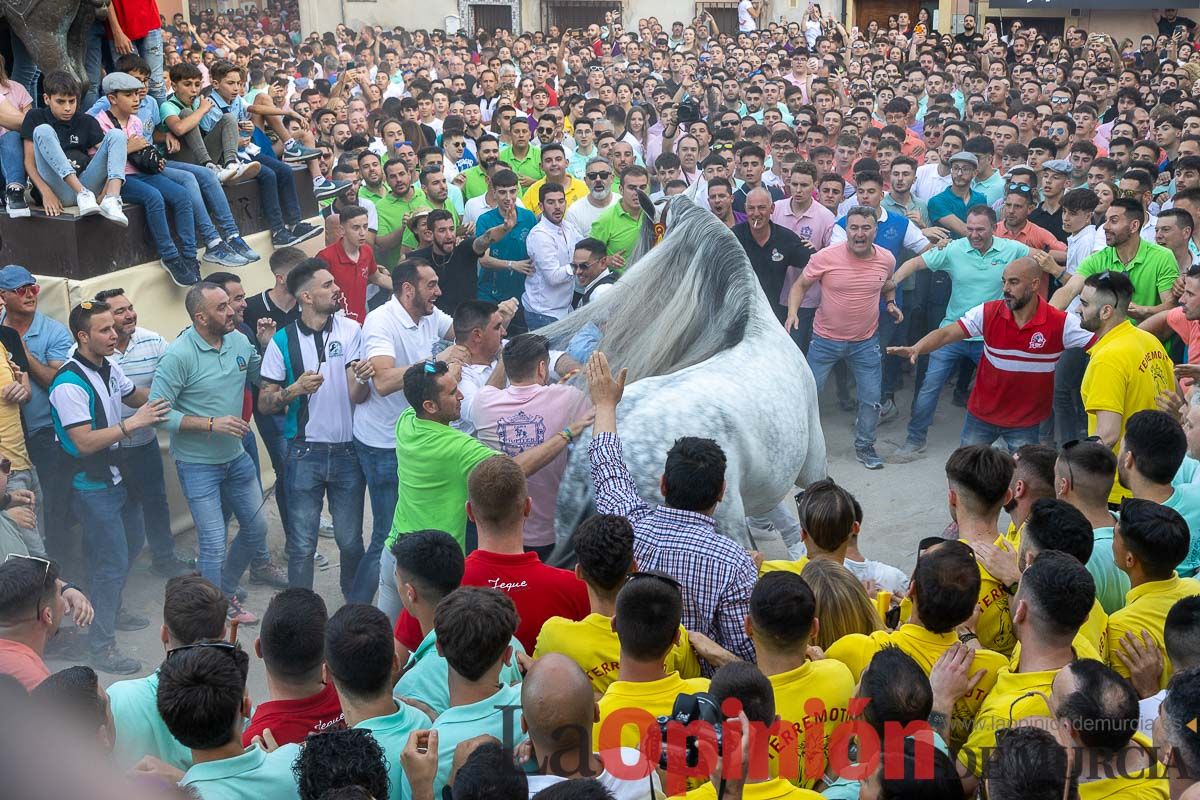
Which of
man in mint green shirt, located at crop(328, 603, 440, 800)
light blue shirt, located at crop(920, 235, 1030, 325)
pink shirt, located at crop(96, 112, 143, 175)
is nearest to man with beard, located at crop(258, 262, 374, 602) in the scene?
pink shirt, located at crop(96, 112, 143, 175)

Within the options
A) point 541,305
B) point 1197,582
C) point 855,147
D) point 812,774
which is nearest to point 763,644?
point 812,774

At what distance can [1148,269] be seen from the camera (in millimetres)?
6730

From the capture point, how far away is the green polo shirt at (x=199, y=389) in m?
5.45

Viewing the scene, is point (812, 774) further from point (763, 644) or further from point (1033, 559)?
point (1033, 559)

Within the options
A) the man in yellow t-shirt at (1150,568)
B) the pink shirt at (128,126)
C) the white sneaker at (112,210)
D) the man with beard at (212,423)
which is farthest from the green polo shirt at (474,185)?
the man in yellow t-shirt at (1150,568)

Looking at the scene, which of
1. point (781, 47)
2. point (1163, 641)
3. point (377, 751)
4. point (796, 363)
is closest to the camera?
point (377, 751)

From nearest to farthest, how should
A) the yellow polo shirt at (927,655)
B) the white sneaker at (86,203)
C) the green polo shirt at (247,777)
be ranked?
the green polo shirt at (247,777) < the yellow polo shirt at (927,655) < the white sneaker at (86,203)

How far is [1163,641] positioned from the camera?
11.6 ft

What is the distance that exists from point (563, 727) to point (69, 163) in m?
5.01

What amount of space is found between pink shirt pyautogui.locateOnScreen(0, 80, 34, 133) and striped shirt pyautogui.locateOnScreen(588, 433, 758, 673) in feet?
16.9

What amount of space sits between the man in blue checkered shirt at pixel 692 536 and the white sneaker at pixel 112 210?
11.6 ft

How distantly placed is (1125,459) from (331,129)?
8579 millimetres

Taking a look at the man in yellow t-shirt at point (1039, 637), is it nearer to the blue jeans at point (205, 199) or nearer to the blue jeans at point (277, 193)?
the blue jeans at point (205, 199)

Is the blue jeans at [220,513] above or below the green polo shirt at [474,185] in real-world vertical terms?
below
